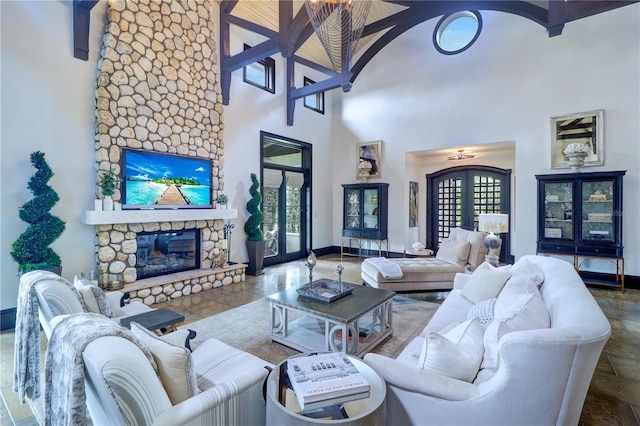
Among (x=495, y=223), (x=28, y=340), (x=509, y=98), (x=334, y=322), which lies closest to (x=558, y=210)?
(x=495, y=223)

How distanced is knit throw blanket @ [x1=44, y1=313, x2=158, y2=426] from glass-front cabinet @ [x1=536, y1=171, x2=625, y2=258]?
20.2ft

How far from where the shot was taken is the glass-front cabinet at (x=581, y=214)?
479cm

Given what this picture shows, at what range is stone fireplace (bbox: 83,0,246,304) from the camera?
4109 mm

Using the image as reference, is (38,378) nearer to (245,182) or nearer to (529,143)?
(245,182)

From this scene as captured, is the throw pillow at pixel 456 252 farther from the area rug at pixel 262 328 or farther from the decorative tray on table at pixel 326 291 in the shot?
the decorative tray on table at pixel 326 291

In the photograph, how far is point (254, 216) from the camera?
19.6 ft

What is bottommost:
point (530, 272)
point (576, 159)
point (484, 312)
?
point (484, 312)

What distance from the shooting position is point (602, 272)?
5227mm

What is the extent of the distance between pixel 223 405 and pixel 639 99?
23.0ft

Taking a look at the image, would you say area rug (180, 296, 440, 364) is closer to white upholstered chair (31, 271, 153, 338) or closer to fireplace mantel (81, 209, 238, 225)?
white upholstered chair (31, 271, 153, 338)

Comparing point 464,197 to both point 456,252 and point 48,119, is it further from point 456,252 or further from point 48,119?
point 48,119

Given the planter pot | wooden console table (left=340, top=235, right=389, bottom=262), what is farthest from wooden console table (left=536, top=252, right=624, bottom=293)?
the planter pot

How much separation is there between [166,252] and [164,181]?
1.12 meters

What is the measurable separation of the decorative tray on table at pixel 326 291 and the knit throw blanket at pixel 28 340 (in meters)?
1.80
